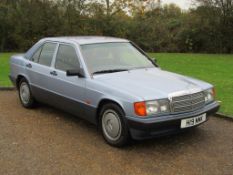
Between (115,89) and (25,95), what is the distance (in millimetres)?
3118

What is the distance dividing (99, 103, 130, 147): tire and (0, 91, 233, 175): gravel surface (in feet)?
0.43

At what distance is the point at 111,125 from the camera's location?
5.95 metres

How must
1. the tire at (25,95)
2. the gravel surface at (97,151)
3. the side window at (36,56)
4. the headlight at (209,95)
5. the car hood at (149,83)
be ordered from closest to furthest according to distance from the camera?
the gravel surface at (97,151), the car hood at (149,83), the headlight at (209,95), the side window at (36,56), the tire at (25,95)

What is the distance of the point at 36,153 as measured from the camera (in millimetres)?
5703

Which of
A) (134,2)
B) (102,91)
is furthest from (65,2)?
(102,91)

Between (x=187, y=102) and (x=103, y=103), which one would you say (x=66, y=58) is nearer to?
(x=103, y=103)

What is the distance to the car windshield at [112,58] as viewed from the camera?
662 centimetres

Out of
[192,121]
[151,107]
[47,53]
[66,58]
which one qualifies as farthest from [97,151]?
[47,53]

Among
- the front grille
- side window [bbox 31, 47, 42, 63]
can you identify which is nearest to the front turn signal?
the front grille

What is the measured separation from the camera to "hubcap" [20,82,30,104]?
8.21 metres

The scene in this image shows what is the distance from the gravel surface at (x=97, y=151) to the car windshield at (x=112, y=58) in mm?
1142

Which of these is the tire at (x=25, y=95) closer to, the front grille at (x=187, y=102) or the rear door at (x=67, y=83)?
the rear door at (x=67, y=83)

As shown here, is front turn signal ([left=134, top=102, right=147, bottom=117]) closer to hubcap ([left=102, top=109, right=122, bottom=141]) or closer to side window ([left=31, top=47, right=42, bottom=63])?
hubcap ([left=102, top=109, right=122, bottom=141])

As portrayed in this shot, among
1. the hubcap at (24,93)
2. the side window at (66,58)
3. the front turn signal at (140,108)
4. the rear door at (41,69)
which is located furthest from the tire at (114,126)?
the hubcap at (24,93)
